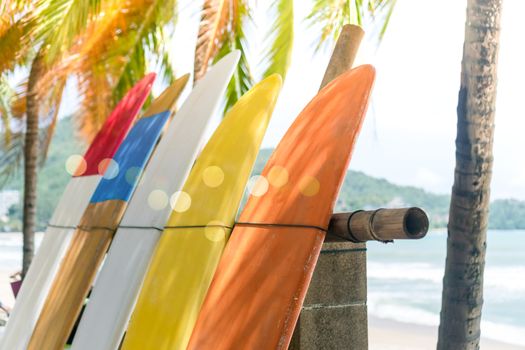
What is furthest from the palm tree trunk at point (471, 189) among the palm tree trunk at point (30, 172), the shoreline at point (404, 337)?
the shoreline at point (404, 337)

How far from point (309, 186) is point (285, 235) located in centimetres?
22

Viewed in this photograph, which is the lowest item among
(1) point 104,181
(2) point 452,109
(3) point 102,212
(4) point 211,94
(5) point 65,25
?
(3) point 102,212

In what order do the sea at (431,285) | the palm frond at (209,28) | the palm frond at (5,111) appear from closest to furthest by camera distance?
the palm frond at (209,28) < the palm frond at (5,111) < the sea at (431,285)

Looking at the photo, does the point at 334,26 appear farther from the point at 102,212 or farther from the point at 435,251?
the point at 435,251

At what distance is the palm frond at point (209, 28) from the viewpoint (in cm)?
892

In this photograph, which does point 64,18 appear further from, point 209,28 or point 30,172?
point 30,172

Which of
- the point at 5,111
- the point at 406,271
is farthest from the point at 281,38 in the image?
the point at 406,271

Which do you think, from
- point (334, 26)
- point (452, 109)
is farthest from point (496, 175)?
point (334, 26)

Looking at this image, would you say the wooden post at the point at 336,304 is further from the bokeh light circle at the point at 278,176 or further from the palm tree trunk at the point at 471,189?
the palm tree trunk at the point at 471,189

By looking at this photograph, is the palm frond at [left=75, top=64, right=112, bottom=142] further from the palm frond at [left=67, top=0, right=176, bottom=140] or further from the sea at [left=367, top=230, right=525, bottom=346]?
the sea at [left=367, top=230, right=525, bottom=346]

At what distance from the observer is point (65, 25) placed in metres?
8.65

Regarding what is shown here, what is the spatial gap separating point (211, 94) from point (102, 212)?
3.40 feet

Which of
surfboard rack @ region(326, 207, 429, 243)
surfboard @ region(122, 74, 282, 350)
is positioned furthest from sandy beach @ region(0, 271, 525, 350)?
surfboard rack @ region(326, 207, 429, 243)

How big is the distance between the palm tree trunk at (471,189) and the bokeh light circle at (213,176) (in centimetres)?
152
